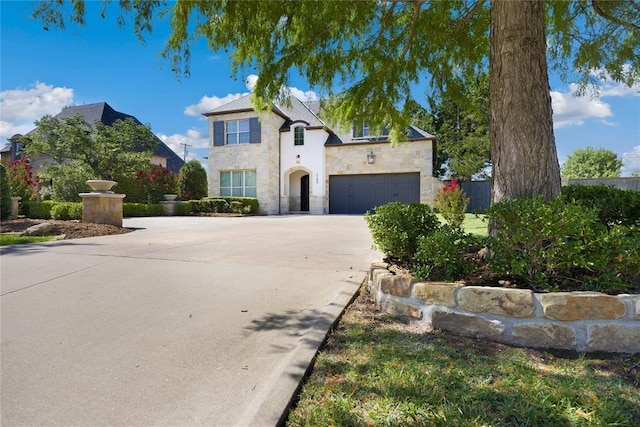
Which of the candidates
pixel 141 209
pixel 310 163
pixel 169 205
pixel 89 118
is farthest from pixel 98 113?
pixel 310 163

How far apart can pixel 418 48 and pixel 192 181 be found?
16465mm

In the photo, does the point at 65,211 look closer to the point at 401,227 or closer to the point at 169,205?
the point at 169,205

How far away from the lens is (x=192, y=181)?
62.1ft

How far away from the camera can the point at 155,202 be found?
17.0 metres

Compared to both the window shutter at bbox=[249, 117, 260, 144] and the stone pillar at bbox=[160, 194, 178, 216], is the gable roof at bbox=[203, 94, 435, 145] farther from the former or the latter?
the stone pillar at bbox=[160, 194, 178, 216]

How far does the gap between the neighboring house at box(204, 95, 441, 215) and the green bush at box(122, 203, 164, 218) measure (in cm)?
445

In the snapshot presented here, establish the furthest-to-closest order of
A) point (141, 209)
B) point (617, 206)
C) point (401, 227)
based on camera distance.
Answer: point (141, 209)
point (617, 206)
point (401, 227)

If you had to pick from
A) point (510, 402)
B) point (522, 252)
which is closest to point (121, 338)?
point (510, 402)

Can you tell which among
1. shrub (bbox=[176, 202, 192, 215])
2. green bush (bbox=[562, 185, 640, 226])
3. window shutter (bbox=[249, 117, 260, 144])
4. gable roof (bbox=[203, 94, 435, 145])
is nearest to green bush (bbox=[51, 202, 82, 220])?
shrub (bbox=[176, 202, 192, 215])

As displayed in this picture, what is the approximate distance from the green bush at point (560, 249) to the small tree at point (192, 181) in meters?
18.5

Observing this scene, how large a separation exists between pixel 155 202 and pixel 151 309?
15.6 metres

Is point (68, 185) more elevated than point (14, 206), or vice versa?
point (68, 185)

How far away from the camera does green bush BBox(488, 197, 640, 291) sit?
227 centimetres

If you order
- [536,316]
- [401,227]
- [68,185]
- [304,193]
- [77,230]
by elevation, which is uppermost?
[68,185]
